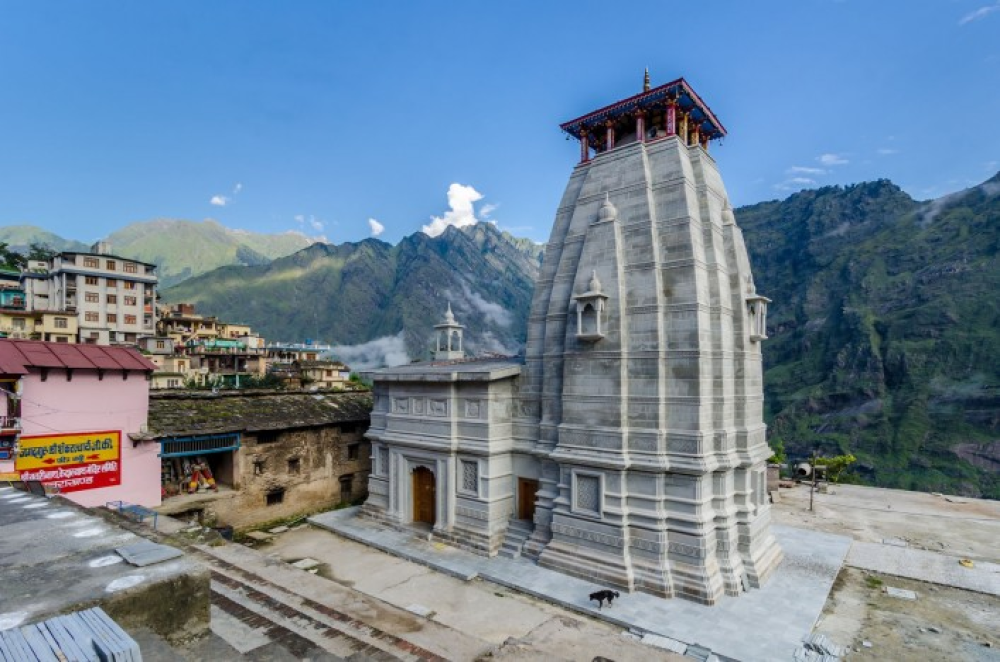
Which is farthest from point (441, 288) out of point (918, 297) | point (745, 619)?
point (745, 619)

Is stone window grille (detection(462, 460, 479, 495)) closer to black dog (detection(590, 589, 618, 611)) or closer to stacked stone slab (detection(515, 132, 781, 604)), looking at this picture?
stacked stone slab (detection(515, 132, 781, 604))

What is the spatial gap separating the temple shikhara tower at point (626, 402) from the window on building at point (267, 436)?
6.22 meters

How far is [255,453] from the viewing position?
22.6 metres

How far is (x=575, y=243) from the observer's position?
63.7ft

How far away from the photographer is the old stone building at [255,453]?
68.5ft

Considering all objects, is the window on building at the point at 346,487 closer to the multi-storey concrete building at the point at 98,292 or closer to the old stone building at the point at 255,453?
the old stone building at the point at 255,453

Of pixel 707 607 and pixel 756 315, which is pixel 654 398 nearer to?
pixel 756 315

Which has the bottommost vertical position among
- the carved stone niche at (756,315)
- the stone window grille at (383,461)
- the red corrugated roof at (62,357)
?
the stone window grille at (383,461)

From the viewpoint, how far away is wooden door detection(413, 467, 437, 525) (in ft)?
69.3

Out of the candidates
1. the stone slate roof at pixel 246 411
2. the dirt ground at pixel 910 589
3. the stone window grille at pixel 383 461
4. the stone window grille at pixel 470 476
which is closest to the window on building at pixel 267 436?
the stone slate roof at pixel 246 411

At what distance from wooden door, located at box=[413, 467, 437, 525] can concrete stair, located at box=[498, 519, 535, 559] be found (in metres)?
3.65

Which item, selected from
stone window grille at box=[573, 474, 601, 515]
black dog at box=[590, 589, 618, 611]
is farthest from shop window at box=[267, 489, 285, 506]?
black dog at box=[590, 589, 618, 611]

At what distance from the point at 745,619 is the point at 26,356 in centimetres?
2303

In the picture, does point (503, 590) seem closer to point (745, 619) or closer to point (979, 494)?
point (745, 619)
